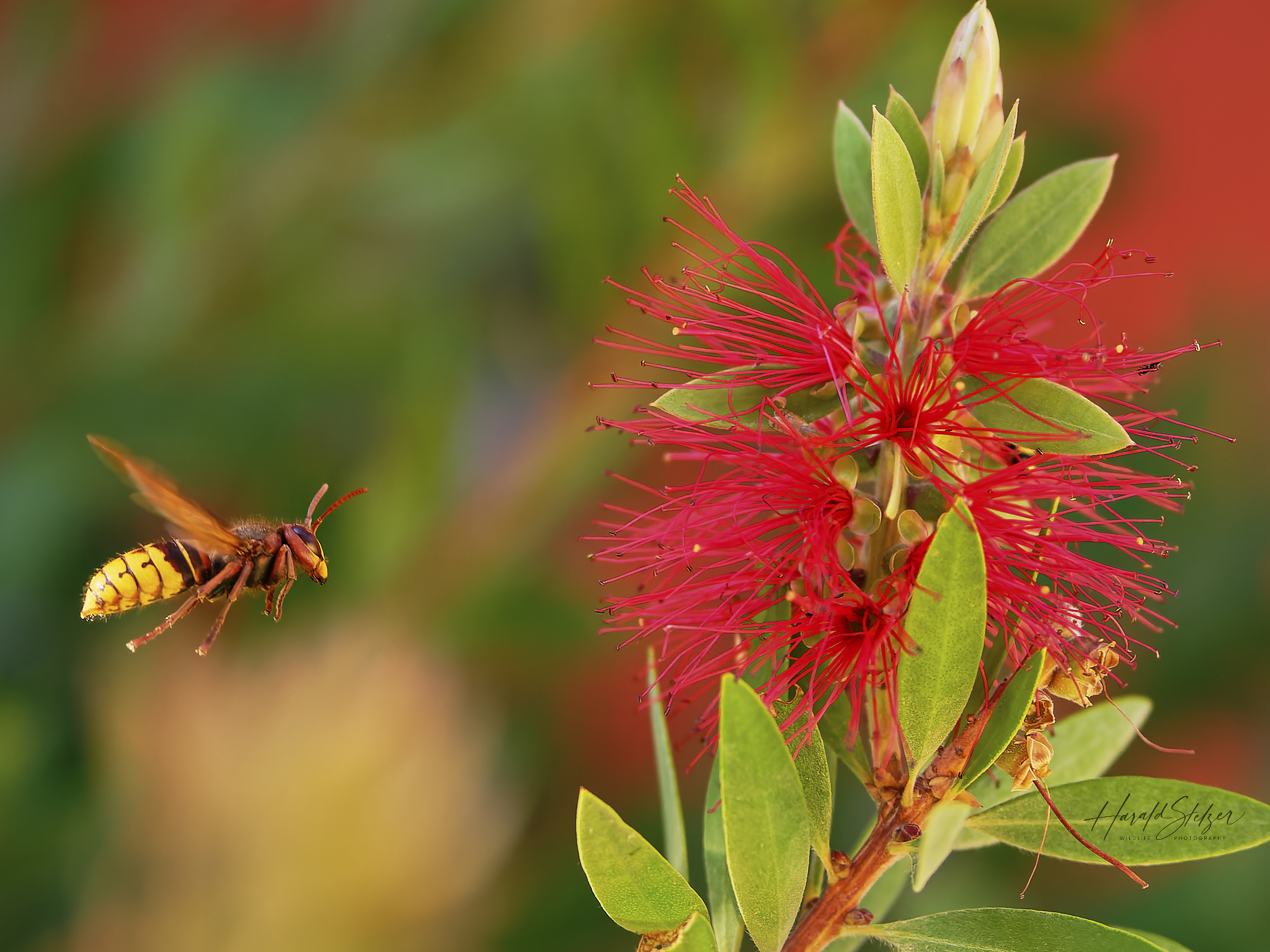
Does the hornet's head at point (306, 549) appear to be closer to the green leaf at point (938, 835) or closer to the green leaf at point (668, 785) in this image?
the green leaf at point (668, 785)

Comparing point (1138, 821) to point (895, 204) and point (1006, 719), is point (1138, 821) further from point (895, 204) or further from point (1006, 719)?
point (895, 204)

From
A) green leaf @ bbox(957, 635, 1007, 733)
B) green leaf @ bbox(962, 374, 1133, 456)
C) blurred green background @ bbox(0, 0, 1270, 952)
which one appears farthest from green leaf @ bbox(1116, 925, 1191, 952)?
blurred green background @ bbox(0, 0, 1270, 952)

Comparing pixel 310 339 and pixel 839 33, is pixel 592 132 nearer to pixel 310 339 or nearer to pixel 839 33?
pixel 839 33

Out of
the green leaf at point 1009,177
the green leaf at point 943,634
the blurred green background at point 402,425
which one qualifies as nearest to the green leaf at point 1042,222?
the green leaf at point 1009,177

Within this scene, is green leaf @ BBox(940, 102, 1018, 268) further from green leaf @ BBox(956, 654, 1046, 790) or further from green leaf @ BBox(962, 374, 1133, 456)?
green leaf @ BBox(956, 654, 1046, 790)

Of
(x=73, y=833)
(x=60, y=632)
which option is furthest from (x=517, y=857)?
(x=60, y=632)

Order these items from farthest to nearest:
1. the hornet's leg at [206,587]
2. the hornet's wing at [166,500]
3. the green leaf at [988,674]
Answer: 1. the hornet's leg at [206,587]
2. the hornet's wing at [166,500]
3. the green leaf at [988,674]
